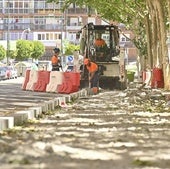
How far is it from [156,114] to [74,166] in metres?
7.75

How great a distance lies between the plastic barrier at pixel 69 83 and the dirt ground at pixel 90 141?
1053 centimetres

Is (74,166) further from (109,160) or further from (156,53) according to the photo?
(156,53)

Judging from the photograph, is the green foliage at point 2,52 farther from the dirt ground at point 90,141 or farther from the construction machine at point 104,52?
the dirt ground at point 90,141

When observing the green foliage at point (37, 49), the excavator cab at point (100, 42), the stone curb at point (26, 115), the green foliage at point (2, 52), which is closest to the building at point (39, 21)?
the green foliage at point (37, 49)

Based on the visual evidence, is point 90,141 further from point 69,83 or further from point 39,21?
point 39,21

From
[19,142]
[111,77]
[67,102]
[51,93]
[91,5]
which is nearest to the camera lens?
[19,142]

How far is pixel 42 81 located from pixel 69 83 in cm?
216

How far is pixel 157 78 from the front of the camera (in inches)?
1184

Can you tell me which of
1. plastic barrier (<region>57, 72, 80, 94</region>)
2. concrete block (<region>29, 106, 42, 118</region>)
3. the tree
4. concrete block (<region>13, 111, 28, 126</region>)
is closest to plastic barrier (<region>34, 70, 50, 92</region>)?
plastic barrier (<region>57, 72, 80, 94</region>)

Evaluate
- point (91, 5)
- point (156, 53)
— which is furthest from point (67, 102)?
point (91, 5)

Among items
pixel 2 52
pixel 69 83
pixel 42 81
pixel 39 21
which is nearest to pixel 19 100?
pixel 69 83

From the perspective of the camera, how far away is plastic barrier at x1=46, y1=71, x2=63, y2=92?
27.2 m

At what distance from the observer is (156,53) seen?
32.6 meters

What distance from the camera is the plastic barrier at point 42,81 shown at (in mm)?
28219
